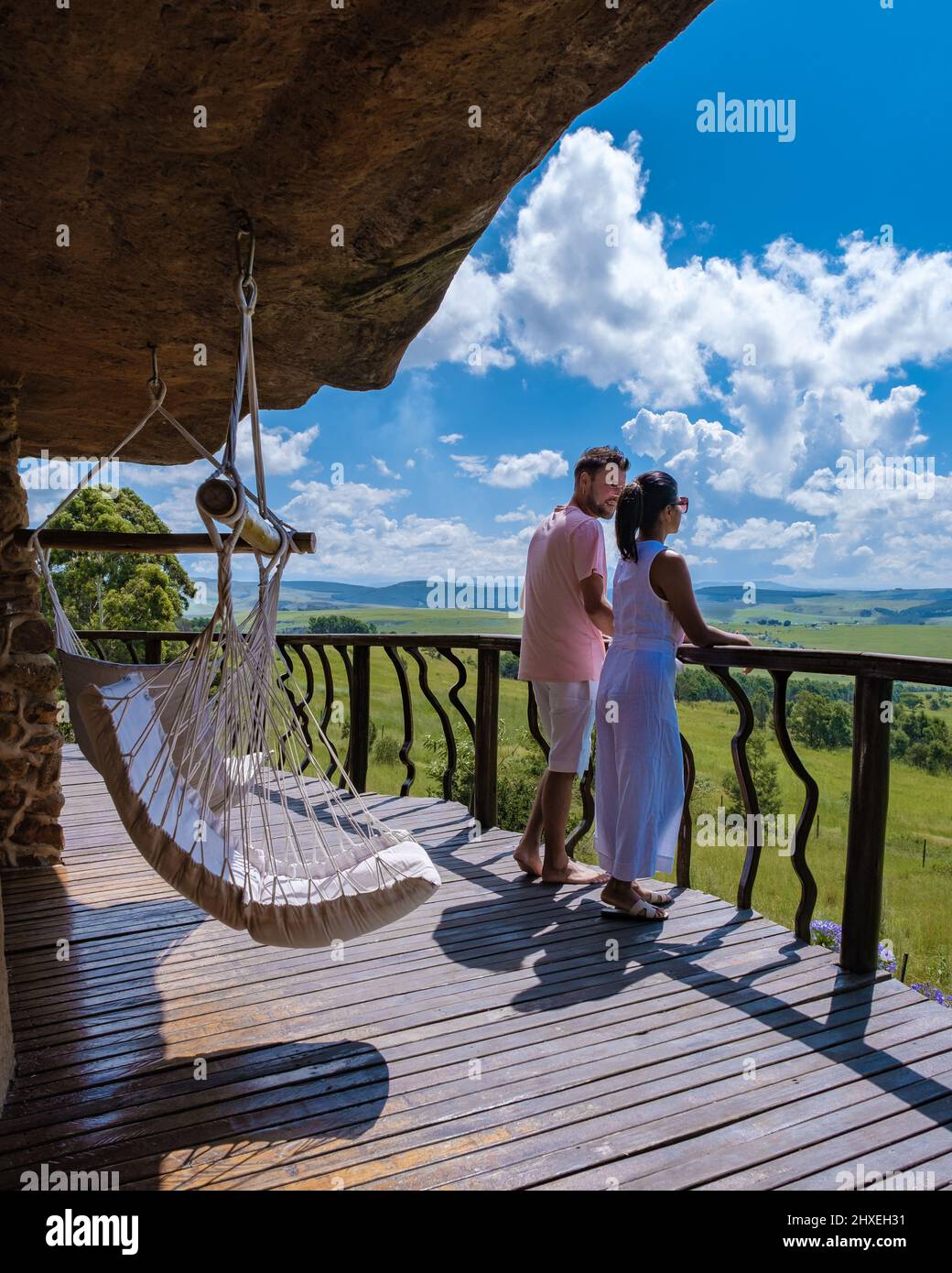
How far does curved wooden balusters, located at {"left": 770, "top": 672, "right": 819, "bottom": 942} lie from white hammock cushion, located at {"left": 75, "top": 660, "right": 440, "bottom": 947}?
3.98 feet

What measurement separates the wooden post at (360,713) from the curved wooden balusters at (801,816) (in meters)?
2.47

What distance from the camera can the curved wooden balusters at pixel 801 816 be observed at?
99.7 inches

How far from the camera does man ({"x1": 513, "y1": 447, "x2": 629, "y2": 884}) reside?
9.04ft

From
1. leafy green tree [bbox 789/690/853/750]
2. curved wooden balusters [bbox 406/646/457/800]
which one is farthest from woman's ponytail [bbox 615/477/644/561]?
leafy green tree [bbox 789/690/853/750]

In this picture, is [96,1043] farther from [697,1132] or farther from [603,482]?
[603,482]

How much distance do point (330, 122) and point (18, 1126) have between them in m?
2.03

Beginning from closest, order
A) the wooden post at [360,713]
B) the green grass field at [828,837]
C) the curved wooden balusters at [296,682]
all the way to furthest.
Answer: the curved wooden balusters at [296,682] < the wooden post at [360,713] < the green grass field at [828,837]

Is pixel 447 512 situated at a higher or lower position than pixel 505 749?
higher

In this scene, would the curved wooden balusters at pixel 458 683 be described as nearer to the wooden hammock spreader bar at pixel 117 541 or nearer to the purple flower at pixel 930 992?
the wooden hammock spreader bar at pixel 117 541

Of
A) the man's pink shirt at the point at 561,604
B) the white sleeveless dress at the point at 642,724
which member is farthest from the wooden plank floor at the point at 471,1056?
the man's pink shirt at the point at 561,604

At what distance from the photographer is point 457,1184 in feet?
4.90

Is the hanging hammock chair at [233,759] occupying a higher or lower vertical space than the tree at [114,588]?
lower

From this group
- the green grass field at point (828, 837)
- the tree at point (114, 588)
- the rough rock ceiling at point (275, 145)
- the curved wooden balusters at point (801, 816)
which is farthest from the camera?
the green grass field at point (828, 837)
